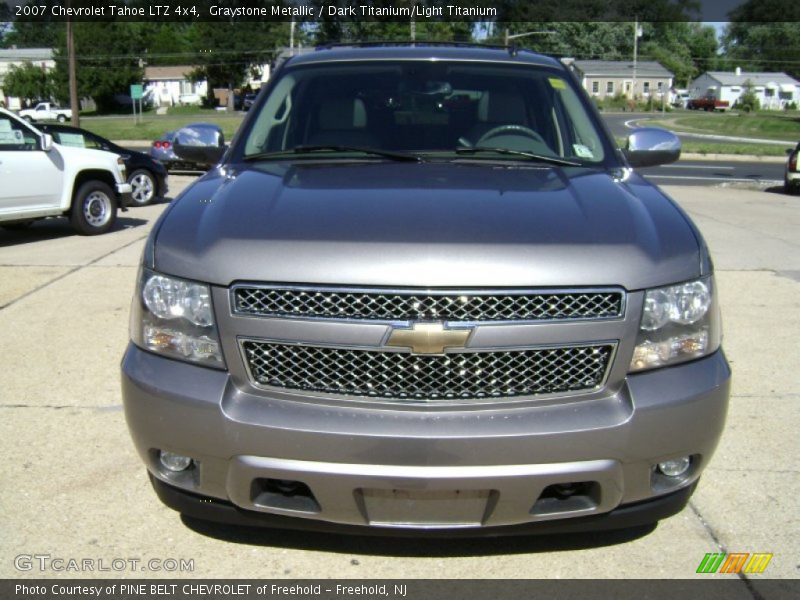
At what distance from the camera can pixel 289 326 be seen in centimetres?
268

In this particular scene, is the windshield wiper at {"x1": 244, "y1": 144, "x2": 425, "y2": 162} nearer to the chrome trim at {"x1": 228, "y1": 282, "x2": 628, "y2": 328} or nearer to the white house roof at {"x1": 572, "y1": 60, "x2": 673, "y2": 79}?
the chrome trim at {"x1": 228, "y1": 282, "x2": 628, "y2": 328}

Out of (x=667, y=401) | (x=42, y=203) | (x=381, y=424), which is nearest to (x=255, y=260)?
(x=381, y=424)

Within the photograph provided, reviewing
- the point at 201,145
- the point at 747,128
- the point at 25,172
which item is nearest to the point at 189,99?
the point at 747,128

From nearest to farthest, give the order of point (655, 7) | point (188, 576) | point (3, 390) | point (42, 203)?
point (188, 576) → point (3, 390) → point (42, 203) → point (655, 7)

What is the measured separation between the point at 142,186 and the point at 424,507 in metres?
13.2

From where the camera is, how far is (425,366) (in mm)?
2701

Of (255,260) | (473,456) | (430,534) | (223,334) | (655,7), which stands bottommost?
(430,534)

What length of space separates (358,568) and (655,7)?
13968cm

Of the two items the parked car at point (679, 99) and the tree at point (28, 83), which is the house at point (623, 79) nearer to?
the parked car at point (679, 99)

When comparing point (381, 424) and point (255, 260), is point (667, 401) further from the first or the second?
point (255, 260)

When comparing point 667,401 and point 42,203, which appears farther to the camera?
point 42,203

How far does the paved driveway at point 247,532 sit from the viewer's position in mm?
3156

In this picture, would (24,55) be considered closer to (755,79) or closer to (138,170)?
(755,79)

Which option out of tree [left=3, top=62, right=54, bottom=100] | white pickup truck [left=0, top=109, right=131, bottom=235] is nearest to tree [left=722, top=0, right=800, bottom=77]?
tree [left=3, top=62, right=54, bottom=100]
